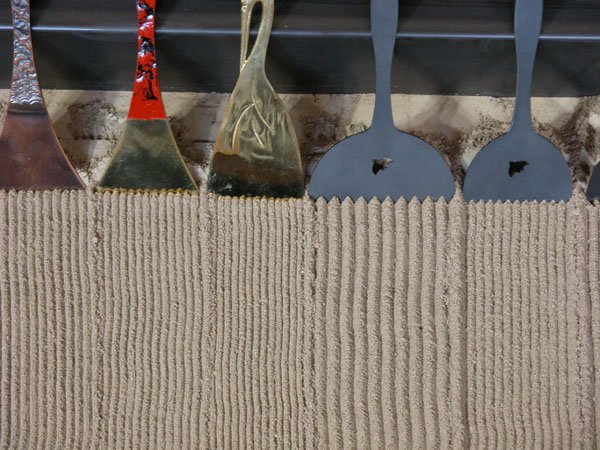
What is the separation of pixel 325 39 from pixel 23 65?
30cm

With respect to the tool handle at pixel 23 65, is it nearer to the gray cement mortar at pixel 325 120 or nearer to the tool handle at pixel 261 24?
the gray cement mortar at pixel 325 120

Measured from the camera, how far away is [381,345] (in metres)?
0.60

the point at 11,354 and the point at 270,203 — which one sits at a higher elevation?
the point at 270,203

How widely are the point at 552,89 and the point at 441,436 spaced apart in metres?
0.39

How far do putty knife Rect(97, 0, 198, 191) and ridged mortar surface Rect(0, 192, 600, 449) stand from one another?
0.02 meters

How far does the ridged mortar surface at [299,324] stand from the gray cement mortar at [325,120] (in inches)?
2.6

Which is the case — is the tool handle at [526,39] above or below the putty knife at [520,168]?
above

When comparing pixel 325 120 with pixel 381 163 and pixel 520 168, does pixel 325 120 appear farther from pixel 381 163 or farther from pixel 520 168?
pixel 520 168

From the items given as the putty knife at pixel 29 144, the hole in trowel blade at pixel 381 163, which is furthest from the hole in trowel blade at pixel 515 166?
the putty knife at pixel 29 144

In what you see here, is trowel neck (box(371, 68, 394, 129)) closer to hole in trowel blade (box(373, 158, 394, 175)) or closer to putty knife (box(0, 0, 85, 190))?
hole in trowel blade (box(373, 158, 394, 175))

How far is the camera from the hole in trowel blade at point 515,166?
Answer: 591mm

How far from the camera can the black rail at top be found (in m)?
0.55

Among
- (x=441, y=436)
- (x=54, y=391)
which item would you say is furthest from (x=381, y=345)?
(x=54, y=391)

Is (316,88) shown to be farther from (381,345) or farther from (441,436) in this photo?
(441,436)
